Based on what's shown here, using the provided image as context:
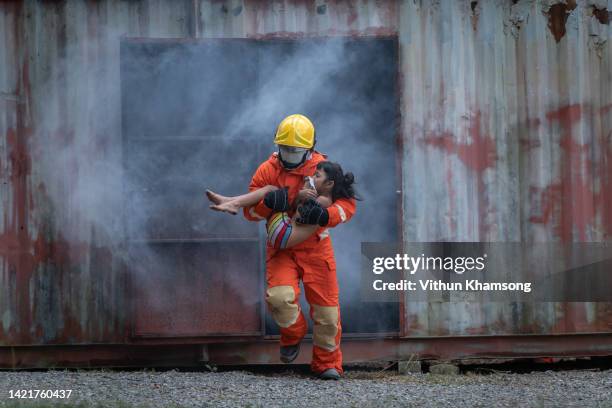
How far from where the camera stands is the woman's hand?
7426 mm

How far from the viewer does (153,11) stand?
8.19 m

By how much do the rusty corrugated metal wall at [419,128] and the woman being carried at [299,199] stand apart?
101cm

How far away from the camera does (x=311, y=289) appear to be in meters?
7.52

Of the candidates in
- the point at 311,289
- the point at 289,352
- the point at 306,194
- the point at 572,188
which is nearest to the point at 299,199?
the point at 306,194

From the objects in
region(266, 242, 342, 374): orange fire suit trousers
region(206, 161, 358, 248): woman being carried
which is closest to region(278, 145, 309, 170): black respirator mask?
region(206, 161, 358, 248): woman being carried

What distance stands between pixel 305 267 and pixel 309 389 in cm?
92

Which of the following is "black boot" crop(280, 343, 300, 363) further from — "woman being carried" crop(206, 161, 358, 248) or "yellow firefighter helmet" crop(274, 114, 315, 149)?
"yellow firefighter helmet" crop(274, 114, 315, 149)

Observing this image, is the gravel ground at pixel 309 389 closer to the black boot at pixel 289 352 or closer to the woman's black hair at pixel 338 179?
the black boot at pixel 289 352

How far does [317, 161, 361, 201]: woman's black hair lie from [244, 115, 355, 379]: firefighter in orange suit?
55mm

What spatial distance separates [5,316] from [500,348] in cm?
409

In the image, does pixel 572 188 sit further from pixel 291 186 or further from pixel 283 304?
pixel 283 304

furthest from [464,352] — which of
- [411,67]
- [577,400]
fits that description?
[411,67]

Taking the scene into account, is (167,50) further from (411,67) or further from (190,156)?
(411,67)

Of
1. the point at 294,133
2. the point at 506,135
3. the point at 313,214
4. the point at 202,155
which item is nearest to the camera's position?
the point at 313,214
